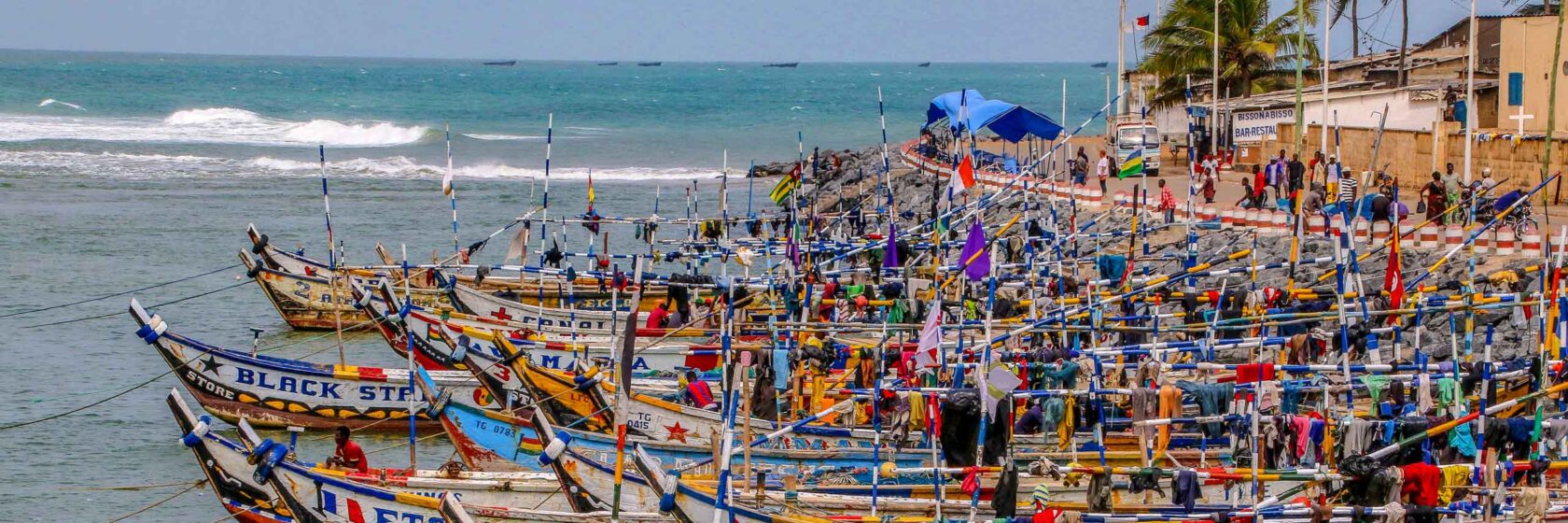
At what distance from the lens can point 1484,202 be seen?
104 feet

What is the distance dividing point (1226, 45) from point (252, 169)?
43.5m

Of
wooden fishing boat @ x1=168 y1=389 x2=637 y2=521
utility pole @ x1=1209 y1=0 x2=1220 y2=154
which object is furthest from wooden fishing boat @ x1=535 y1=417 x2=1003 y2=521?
utility pole @ x1=1209 y1=0 x2=1220 y2=154

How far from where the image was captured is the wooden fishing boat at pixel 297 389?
26016 millimetres

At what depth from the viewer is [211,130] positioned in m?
106

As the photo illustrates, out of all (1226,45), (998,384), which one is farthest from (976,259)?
(1226,45)

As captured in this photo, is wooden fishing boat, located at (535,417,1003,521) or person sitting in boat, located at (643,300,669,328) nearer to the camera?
wooden fishing boat, located at (535,417,1003,521)

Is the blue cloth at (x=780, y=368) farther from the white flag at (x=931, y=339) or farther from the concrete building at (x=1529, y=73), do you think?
the concrete building at (x=1529, y=73)

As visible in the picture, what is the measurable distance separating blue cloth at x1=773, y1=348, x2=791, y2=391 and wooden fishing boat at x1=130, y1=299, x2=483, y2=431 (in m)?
4.65

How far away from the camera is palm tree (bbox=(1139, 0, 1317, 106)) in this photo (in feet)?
171

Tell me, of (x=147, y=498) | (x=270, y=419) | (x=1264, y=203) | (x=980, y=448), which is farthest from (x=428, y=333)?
(x=1264, y=203)

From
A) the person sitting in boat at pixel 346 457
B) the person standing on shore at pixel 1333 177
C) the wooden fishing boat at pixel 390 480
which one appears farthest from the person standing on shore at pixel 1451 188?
the person sitting in boat at pixel 346 457

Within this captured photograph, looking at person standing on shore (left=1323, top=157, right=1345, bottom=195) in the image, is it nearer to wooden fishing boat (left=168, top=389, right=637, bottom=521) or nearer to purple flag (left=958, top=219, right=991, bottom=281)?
purple flag (left=958, top=219, right=991, bottom=281)

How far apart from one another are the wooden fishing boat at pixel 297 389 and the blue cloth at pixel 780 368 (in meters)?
4.65

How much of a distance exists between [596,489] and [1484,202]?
63.7ft
